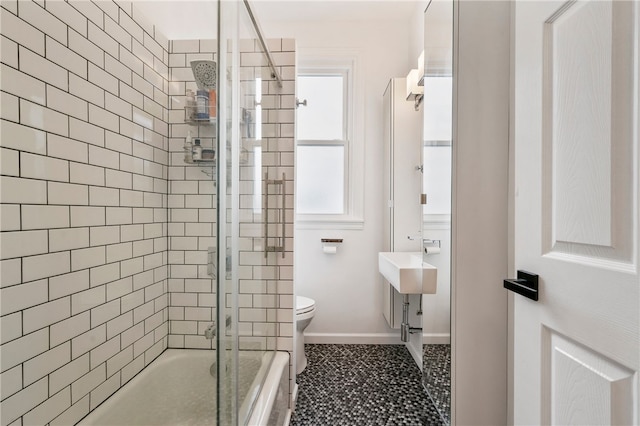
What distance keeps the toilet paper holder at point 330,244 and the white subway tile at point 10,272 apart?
1.99 metres

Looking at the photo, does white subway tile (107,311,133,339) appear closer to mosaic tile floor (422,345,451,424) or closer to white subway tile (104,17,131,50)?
white subway tile (104,17,131,50)

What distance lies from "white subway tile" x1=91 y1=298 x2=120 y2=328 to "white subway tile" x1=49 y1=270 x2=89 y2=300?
8 centimetres

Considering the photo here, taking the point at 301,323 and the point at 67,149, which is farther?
the point at 301,323

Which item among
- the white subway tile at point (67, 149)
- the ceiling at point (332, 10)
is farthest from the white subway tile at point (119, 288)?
the ceiling at point (332, 10)

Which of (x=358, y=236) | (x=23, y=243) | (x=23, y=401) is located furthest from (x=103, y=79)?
(x=358, y=236)

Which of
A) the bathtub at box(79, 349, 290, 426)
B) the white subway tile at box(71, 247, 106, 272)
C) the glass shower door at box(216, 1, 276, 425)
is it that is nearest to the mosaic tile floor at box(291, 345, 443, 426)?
the glass shower door at box(216, 1, 276, 425)

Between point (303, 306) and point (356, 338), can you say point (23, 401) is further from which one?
point (356, 338)

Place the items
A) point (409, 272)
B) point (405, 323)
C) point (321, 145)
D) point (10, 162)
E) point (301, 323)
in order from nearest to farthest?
point (10, 162) → point (409, 272) → point (301, 323) → point (405, 323) → point (321, 145)

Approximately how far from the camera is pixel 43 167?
0.73 m

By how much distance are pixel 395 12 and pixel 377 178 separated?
4.37 ft

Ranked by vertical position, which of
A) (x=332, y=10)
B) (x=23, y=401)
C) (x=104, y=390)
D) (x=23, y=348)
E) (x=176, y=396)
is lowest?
(x=176, y=396)

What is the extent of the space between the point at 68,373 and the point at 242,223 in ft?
2.12

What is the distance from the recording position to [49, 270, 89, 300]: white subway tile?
0.77m

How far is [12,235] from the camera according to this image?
2.20 feet
